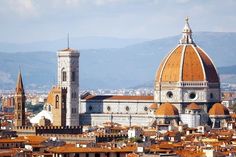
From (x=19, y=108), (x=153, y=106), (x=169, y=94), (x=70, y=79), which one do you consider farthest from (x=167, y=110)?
(x=19, y=108)

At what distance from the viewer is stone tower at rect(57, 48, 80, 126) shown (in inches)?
5281

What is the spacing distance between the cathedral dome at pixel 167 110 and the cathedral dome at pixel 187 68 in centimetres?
497

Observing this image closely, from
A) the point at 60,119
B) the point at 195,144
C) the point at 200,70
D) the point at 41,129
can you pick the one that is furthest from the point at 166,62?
the point at 195,144

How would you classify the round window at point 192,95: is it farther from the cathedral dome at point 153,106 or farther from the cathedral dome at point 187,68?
the cathedral dome at point 153,106

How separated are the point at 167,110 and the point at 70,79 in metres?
13.0

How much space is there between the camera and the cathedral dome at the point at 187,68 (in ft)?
433

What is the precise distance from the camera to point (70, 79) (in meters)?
135

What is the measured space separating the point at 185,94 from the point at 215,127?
7.01 m

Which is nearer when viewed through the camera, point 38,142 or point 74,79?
point 38,142

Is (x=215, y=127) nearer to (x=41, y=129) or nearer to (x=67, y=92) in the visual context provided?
(x=67, y=92)

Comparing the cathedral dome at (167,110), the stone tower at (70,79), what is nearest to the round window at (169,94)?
the cathedral dome at (167,110)

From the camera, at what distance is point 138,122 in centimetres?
13250

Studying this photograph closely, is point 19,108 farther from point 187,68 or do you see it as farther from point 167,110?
point 187,68

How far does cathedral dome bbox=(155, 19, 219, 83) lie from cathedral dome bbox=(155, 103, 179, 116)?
16.3 ft
